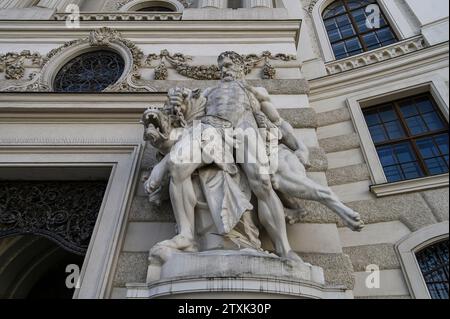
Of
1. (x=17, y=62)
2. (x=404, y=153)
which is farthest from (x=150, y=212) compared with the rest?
(x=17, y=62)

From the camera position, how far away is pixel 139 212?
181 inches

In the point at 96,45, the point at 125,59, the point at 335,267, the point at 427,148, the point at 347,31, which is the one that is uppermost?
the point at 347,31

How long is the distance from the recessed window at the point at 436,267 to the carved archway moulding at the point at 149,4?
10.6 metres

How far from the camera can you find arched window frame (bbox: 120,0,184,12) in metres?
10.9

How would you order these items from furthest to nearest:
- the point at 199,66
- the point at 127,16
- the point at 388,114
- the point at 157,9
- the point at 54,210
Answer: the point at 157,9, the point at 127,16, the point at 199,66, the point at 388,114, the point at 54,210

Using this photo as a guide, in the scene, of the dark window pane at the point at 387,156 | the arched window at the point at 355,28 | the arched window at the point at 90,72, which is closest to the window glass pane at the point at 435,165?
the dark window pane at the point at 387,156

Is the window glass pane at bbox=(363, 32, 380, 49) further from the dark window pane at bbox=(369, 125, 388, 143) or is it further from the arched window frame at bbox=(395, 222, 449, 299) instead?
the arched window frame at bbox=(395, 222, 449, 299)

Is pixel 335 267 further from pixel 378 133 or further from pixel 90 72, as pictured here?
pixel 90 72

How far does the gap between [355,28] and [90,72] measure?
7.43 meters

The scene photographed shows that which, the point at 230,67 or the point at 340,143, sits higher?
the point at 230,67

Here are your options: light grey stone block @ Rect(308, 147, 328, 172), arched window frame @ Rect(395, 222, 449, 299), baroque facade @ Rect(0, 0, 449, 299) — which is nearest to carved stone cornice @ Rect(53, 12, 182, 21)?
baroque facade @ Rect(0, 0, 449, 299)

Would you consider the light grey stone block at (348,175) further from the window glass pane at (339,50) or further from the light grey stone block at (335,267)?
the window glass pane at (339,50)

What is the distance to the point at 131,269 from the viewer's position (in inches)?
158

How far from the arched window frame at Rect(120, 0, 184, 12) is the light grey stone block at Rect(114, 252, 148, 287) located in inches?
376
